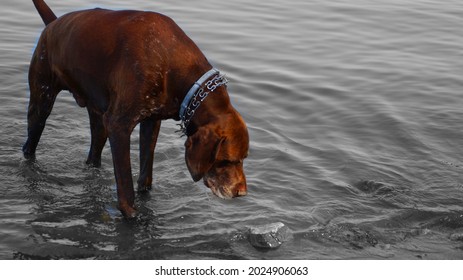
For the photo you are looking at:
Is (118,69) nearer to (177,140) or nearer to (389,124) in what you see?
(177,140)

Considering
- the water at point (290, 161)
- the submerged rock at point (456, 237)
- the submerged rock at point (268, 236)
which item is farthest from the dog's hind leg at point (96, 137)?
the submerged rock at point (456, 237)

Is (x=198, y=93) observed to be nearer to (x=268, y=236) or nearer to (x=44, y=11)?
(x=268, y=236)

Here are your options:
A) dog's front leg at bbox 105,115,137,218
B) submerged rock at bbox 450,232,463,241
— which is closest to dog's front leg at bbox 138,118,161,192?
dog's front leg at bbox 105,115,137,218

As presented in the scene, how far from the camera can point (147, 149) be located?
7297mm

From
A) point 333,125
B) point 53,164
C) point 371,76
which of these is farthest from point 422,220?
point 371,76

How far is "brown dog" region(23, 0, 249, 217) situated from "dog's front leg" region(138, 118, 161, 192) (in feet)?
0.19

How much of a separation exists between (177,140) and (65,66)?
2.23 metres

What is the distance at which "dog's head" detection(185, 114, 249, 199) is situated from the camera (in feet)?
20.0

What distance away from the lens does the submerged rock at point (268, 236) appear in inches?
260

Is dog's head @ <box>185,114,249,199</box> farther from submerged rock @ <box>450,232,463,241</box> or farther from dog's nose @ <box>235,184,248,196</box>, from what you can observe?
submerged rock @ <box>450,232,463,241</box>

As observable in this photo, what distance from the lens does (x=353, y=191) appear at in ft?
25.9

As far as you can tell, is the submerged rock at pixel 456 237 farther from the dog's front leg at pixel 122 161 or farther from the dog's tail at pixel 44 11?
the dog's tail at pixel 44 11

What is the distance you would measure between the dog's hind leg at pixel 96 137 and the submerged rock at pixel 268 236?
70.1 inches

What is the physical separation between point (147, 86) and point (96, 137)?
1.59m
